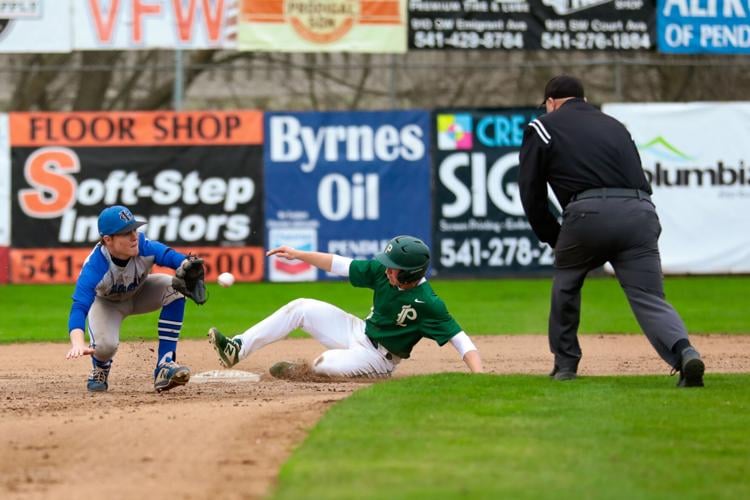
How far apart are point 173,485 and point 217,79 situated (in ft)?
66.3

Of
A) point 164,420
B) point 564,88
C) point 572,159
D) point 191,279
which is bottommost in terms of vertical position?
point 164,420

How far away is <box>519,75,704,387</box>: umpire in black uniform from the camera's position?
7.89 m

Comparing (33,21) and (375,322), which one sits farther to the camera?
(33,21)

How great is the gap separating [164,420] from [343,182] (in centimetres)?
1171

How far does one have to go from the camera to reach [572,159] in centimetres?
798

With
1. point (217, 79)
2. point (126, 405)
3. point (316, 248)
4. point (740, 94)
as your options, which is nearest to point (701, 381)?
point (126, 405)

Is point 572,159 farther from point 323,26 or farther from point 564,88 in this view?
point 323,26

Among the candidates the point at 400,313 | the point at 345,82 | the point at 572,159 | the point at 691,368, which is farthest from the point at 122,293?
the point at 345,82

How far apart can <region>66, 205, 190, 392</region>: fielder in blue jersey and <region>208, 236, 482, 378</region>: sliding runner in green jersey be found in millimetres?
360

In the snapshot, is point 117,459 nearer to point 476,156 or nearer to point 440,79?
point 476,156

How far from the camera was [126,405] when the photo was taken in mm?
7801

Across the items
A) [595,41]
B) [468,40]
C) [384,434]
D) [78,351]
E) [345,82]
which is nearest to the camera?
[384,434]

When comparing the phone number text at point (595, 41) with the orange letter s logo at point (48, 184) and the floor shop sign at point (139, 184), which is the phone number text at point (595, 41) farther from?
the orange letter s logo at point (48, 184)

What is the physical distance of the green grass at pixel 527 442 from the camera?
204 inches
